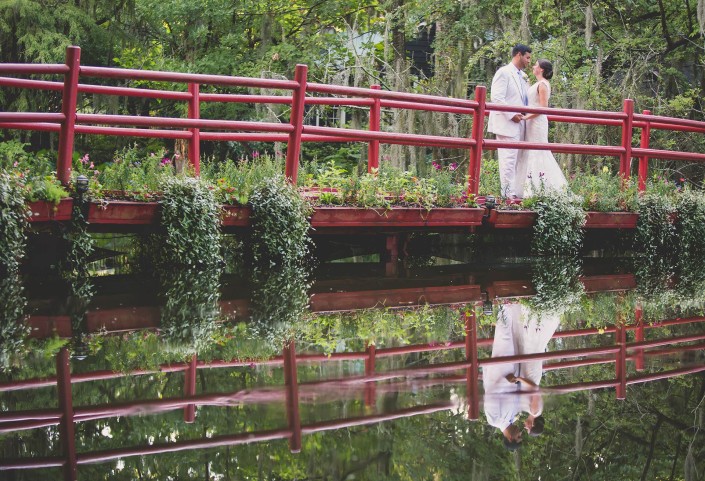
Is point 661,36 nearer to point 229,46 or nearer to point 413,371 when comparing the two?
point 229,46

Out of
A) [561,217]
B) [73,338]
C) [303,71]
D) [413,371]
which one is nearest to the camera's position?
[413,371]

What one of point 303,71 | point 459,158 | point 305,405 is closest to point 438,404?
point 305,405

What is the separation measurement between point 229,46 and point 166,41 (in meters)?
1.75

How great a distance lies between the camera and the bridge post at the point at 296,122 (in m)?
11.4

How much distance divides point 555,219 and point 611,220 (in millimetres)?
1075

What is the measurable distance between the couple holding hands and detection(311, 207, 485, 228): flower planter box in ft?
3.99

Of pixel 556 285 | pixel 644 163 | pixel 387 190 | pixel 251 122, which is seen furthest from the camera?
pixel 644 163

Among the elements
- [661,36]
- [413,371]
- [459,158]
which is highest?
[661,36]

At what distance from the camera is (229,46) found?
24.7 m

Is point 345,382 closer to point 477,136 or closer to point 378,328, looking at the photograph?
point 378,328

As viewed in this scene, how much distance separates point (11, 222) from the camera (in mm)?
9359

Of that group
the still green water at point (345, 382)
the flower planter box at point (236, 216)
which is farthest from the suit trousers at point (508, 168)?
the still green water at point (345, 382)

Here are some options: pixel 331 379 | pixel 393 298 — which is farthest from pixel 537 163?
pixel 331 379

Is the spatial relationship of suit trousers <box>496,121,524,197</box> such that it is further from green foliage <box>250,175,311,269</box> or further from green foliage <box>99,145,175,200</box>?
green foliage <box>99,145,175,200</box>
